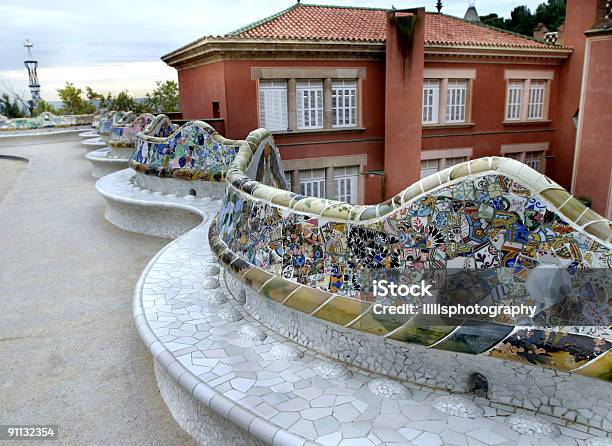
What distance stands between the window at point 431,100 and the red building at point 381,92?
0.12 feet

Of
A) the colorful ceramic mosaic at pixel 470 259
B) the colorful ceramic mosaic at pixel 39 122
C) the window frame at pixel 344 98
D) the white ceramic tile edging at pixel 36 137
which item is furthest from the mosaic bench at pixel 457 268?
the colorful ceramic mosaic at pixel 39 122

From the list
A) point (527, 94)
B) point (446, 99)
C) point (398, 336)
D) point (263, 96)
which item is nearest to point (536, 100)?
point (527, 94)

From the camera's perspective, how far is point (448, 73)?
668 inches

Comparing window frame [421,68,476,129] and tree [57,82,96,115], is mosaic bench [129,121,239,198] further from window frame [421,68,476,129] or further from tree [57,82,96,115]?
tree [57,82,96,115]

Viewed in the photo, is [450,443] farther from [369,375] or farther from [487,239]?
[487,239]

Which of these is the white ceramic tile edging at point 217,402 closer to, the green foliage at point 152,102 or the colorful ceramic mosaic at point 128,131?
the colorful ceramic mosaic at point 128,131

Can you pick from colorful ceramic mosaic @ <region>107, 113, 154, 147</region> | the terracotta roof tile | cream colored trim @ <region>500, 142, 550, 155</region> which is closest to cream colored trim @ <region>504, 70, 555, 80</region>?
the terracotta roof tile

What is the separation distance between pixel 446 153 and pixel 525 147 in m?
3.73

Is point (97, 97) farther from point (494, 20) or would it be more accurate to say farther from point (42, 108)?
point (494, 20)

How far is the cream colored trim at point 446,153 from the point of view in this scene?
1745cm

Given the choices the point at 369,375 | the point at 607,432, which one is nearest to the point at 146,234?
the point at 369,375

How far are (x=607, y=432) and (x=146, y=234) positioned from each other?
8.90 m

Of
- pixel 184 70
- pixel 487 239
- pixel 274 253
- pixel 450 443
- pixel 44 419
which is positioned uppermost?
pixel 184 70

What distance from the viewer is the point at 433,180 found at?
3375mm
